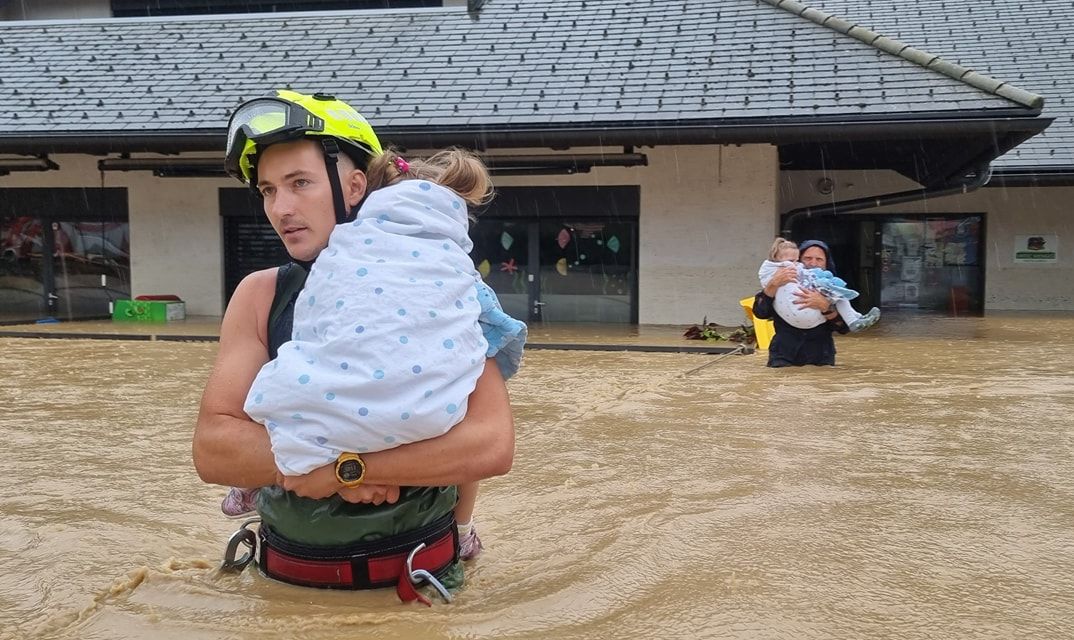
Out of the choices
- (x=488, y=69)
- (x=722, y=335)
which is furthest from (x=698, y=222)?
(x=488, y=69)

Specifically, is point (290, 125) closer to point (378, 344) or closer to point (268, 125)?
point (268, 125)

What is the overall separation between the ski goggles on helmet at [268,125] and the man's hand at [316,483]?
806 millimetres

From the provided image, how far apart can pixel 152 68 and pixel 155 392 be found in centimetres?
1058

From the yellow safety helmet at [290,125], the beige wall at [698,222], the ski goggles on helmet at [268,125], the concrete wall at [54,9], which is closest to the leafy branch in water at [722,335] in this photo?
the beige wall at [698,222]

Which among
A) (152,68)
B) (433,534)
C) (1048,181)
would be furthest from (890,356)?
(152,68)

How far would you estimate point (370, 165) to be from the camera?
89.0 inches

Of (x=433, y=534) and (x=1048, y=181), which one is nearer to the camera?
(x=433, y=534)

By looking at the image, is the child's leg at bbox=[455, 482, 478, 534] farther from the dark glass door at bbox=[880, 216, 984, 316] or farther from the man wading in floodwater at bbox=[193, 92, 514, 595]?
the dark glass door at bbox=[880, 216, 984, 316]

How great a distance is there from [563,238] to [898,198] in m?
5.71

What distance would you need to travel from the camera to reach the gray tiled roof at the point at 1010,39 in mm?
14953

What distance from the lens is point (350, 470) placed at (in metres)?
1.95

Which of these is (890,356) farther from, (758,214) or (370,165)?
(370,165)

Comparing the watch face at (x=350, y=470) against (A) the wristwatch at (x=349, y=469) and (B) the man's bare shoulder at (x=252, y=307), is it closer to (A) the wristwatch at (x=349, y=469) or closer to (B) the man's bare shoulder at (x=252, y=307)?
(A) the wristwatch at (x=349, y=469)

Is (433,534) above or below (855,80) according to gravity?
below
